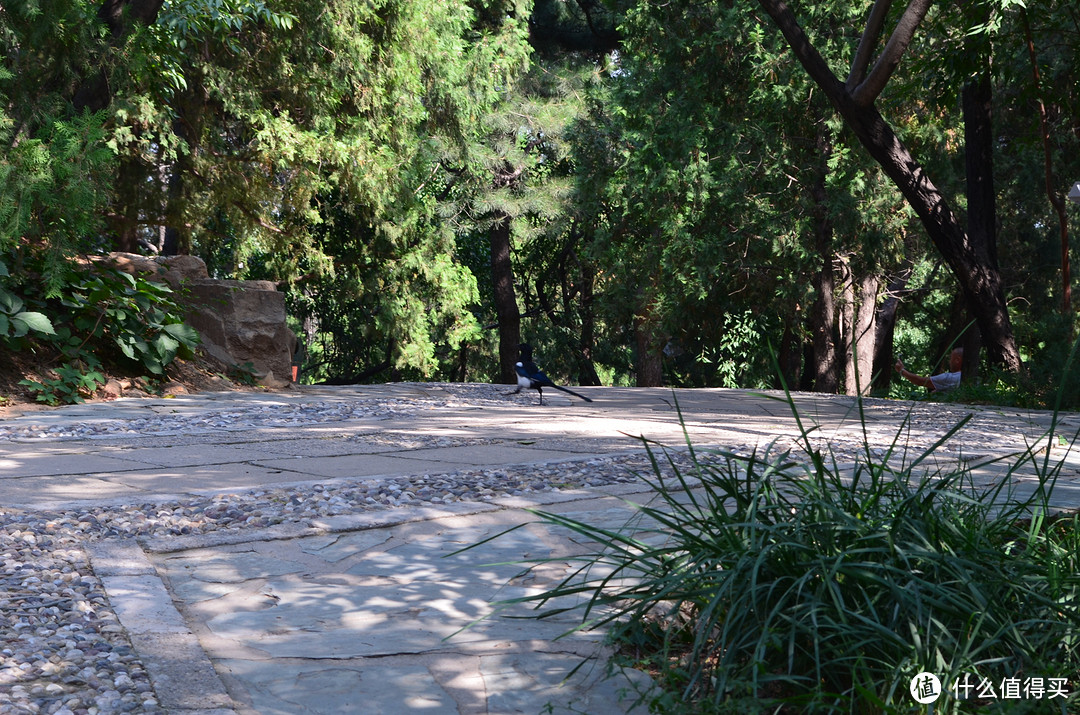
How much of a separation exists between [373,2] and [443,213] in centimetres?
572

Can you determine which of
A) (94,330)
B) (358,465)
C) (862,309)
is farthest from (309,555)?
(862,309)

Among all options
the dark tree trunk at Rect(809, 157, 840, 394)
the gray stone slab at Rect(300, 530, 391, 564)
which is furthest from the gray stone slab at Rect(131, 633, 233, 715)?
the dark tree trunk at Rect(809, 157, 840, 394)

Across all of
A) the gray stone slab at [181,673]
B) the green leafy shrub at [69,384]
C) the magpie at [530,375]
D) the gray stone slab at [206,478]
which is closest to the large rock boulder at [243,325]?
the green leafy shrub at [69,384]

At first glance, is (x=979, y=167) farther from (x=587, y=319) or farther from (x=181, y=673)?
(x=587, y=319)

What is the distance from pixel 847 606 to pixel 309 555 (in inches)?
70.3

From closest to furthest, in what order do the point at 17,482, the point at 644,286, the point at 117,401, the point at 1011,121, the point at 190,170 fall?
the point at 17,482 < the point at 117,401 < the point at 190,170 < the point at 1011,121 < the point at 644,286

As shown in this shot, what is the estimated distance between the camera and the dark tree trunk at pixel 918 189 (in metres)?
9.82

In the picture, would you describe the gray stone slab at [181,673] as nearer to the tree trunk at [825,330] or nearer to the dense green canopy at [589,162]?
the dense green canopy at [589,162]

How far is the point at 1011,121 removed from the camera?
15.4 meters

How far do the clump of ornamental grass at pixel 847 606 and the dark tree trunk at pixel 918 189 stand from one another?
8184 mm

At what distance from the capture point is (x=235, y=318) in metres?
10.2

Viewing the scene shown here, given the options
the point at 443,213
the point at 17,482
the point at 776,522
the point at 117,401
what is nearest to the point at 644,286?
the point at 443,213

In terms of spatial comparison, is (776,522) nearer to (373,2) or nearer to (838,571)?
(838,571)

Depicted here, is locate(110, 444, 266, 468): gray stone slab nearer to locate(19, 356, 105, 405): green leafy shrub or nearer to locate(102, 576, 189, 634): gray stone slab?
locate(102, 576, 189, 634): gray stone slab
